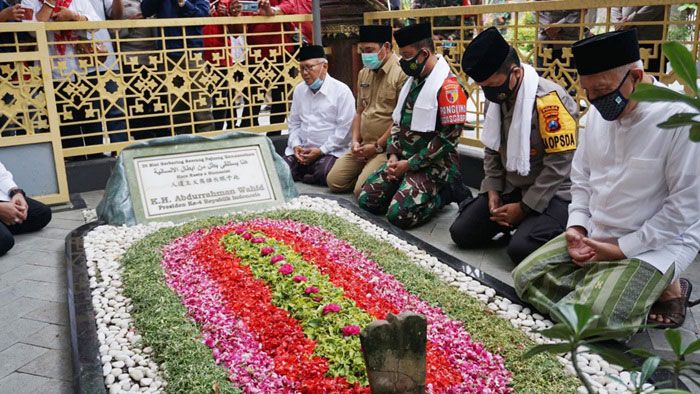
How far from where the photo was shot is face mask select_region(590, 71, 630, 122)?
288 cm

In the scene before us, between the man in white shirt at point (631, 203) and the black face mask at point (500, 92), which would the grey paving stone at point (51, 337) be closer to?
the man in white shirt at point (631, 203)

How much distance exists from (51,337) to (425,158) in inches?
108

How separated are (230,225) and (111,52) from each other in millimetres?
2567

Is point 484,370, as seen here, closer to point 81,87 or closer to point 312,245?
point 312,245

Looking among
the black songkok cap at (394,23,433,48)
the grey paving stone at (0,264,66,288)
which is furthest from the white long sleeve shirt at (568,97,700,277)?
the grey paving stone at (0,264,66,288)

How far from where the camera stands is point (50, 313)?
11.9 ft

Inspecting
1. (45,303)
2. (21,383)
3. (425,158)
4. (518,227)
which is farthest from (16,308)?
(518,227)

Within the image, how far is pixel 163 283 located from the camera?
3.57 metres

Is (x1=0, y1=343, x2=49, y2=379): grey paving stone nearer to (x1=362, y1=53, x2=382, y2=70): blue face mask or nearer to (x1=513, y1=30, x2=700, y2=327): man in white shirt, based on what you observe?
(x1=513, y1=30, x2=700, y2=327): man in white shirt

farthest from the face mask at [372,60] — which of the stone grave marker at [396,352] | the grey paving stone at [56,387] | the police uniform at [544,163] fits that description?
the stone grave marker at [396,352]

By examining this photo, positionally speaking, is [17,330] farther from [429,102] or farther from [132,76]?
[132,76]

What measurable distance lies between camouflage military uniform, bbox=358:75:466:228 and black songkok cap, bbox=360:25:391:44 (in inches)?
27.5

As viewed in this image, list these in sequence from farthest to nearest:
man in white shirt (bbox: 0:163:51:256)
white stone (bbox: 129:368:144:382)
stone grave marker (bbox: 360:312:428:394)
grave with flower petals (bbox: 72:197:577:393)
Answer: man in white shirt (bbox: 0:163:51:256) → white stone (bbox: 129:368:144:382) → grave with flower petals (bbox: 72:197:577:393) → stone grave marker (bbox: 360:312:428:394)

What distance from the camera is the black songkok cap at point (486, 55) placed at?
12.1ft
